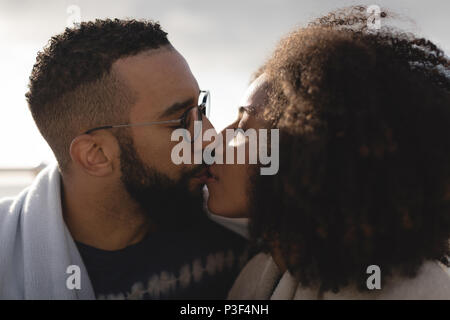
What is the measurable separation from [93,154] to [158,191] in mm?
458

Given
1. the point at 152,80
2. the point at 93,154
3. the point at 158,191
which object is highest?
the point at 152,80

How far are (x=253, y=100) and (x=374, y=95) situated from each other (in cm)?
68

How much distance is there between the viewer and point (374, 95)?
72.9 inches

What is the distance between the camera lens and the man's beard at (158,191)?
2.55m

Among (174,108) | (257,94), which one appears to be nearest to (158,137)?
(174,108)

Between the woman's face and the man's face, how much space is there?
224 mm

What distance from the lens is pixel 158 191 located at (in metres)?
2.58

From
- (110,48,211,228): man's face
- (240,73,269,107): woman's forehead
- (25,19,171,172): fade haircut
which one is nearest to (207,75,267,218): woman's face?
(240,73,269,107): woman's forehead

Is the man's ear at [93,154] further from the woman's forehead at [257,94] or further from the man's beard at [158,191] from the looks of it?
the woman's forehead at [257,94]

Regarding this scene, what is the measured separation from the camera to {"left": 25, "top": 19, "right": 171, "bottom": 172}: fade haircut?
2426 millimetres

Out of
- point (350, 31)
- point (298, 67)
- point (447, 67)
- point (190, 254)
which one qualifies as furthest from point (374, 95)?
point (190, 254)

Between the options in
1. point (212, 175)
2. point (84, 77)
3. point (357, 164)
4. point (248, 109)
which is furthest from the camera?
point (212, 175)

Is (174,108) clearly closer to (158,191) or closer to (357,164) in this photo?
(158,191)

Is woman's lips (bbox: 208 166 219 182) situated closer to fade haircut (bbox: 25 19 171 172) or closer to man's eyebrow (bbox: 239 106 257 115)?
man's eyebrow (bbox: 239 106 257 115)
